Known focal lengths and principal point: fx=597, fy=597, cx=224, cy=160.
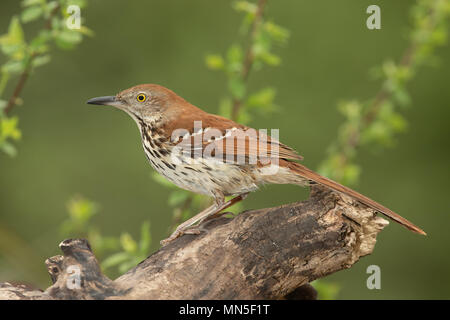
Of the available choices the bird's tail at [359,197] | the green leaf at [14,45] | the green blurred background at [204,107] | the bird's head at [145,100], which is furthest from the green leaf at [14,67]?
the green blurred background at [204,107]

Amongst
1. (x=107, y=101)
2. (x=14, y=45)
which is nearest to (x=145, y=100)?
(x=107, y=101)

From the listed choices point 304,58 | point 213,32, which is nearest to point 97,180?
point 213,32

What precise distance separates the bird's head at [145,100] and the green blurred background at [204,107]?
2679 mm

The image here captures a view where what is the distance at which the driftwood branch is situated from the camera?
283cm

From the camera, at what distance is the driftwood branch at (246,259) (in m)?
2.83

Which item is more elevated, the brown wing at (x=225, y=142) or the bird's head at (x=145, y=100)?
the bird's head at (x=145, y=100)

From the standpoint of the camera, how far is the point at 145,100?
3.74 metres

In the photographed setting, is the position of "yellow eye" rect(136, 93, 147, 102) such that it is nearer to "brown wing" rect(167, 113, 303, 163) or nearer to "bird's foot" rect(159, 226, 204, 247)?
"brown wing" rect(167, 113, 303, 163)

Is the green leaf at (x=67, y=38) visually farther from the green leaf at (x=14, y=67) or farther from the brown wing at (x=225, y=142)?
the brown wing at (x=225, y=142)

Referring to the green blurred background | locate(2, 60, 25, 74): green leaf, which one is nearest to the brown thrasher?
locate(2, 60, 25, 74): green leaf

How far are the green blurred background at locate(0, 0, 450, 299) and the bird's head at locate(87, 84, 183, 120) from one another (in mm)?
2679

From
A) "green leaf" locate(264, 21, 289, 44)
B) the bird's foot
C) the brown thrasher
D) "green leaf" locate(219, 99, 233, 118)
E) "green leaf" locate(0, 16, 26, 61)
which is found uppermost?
"green leaf" locate(264, 21, 289, 44)
